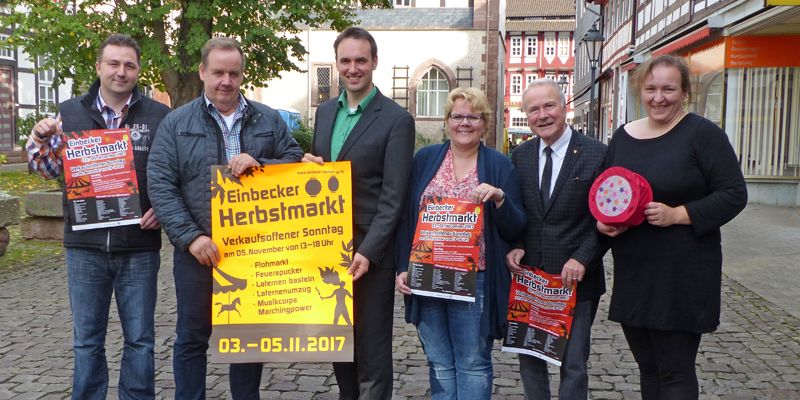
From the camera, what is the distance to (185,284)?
362 cm

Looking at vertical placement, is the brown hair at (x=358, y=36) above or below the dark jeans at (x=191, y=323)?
above

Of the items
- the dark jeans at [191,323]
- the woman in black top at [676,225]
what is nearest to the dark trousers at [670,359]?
the woman in black top at [676,225]

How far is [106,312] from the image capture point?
384 centimetres

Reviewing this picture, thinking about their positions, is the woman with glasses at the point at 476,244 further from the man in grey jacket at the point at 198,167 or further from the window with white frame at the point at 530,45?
the window with white frame at the point at 530,45

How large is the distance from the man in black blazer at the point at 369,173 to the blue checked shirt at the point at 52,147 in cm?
103

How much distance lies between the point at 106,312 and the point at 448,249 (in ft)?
5.94

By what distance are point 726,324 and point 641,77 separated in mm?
4051

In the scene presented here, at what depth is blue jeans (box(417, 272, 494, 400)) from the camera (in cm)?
355

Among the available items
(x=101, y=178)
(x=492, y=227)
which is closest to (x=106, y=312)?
(x=101, y=178)

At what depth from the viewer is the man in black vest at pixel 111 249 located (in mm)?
3695

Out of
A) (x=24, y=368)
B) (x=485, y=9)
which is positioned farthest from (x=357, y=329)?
(x=485, y=9)

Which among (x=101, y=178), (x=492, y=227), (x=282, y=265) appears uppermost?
(x=101, y=178)

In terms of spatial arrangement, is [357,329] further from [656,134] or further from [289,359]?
[656,134]

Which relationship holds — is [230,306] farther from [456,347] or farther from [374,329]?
[456,347]
